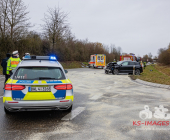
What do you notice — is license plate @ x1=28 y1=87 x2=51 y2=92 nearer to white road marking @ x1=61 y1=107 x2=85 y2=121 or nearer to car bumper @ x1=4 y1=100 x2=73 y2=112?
car bumper @ x1=4 y1=100 x2=73 y2=112

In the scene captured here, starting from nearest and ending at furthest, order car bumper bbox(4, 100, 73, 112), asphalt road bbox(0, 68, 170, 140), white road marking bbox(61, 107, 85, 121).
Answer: asphalt road bbox(0, 68, 170, 140)
car bumper bbox(4, 100, 73, 112)
white road marking bbox(61, 107, 85, 121)

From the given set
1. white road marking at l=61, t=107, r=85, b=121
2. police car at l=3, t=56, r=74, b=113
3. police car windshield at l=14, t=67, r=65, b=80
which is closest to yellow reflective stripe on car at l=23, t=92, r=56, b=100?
police car at l=3, t=56, r=74, b=113

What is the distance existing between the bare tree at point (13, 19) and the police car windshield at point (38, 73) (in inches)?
833

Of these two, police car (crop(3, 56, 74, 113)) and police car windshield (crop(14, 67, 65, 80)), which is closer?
police car (crop(3, 56, 74, 113))

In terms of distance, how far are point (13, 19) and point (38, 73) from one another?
2173cm

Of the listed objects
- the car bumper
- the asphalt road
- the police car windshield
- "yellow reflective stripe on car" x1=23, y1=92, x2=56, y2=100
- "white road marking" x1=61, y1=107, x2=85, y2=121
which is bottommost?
the asphalt road

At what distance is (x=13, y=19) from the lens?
23781mm

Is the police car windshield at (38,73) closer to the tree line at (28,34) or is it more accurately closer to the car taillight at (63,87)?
the car taillight at (63,87)

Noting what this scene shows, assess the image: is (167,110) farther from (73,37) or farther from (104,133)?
(73,37)

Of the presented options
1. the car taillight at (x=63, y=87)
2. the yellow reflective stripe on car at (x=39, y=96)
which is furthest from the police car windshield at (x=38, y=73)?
the yellow reflective stripe on car at (x=39, y=96)

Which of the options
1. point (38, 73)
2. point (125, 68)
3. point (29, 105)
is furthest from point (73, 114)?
point (125, 68)

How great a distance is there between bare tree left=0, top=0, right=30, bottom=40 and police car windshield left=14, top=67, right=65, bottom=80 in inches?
833

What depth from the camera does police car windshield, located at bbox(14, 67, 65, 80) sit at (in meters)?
4.61

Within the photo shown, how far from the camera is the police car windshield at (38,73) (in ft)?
15.1
